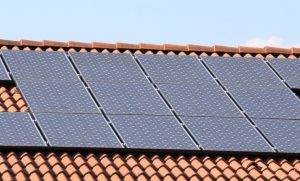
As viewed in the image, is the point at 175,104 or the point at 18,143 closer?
the point at 18,143

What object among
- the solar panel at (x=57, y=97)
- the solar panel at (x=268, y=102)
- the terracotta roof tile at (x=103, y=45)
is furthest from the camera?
the terracotta roof tile at (x=103, y=45)

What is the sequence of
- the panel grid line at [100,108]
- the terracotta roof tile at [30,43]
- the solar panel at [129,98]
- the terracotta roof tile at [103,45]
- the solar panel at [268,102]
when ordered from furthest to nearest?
1. the terracotta roof tile at [103,45]
2. the terracotta roof tile at [30,43]
3. the solar panel at [268,102]
4. the solar panel at [129,98]
5. the panel grid line at [100,108]

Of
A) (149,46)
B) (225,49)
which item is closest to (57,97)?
(149,46)

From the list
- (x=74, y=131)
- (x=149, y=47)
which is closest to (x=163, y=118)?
(x=74, y=131)

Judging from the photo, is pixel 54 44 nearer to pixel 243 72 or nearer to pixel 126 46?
pixel 126 46

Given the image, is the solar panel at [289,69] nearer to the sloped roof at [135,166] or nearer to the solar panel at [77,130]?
the sloped roof at [135,166]

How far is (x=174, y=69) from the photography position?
18656 millimetres

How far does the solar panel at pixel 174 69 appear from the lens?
1825 cm

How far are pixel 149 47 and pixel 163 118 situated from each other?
10.3 feet

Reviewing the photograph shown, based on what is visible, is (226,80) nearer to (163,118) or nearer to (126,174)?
(163,118)

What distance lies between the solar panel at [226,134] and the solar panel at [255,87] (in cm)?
56

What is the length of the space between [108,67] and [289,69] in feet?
11.5

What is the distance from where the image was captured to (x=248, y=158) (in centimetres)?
1634

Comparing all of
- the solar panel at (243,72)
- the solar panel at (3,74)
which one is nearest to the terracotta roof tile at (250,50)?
the solar panel at (243,72)
